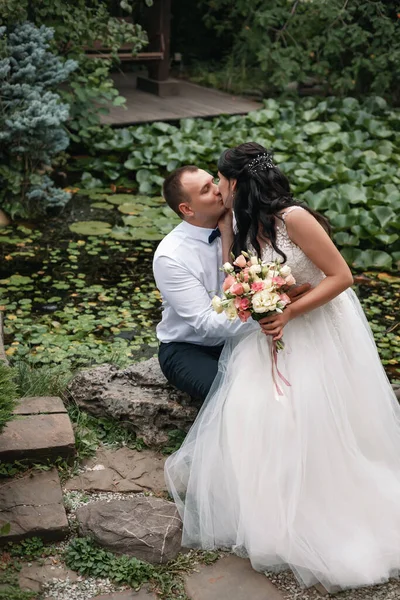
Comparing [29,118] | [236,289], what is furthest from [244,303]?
[29,118]

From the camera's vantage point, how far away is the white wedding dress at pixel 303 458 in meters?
3.07

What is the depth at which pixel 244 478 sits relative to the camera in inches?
127

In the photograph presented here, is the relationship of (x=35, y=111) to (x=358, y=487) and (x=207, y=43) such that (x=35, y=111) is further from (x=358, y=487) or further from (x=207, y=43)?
(x=207, y=43)

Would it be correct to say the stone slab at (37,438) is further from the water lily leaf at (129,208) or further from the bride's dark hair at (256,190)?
the water lily leaf at (129,208)

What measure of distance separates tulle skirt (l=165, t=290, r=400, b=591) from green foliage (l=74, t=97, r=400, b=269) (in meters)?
3.06

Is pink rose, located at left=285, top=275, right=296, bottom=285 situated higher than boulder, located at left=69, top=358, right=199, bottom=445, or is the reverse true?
pink rose, located at left=285, top=275, right=296, bottom=285

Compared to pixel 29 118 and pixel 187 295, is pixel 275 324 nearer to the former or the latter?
pixel 187 295

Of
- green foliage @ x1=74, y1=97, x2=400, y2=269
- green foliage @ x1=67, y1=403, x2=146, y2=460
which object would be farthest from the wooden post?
green foliage @ x1=67, y1=403, x2=146, y2=460

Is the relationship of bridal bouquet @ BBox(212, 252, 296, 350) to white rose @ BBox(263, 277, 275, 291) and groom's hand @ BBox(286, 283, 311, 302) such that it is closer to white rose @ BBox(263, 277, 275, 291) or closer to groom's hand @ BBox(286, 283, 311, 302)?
white rose @ BBox(263, 277, 275, 291)

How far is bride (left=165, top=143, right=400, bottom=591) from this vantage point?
310cm

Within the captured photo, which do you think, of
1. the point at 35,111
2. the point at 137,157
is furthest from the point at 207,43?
the point at 35,111

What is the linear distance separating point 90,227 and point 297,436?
163 inches

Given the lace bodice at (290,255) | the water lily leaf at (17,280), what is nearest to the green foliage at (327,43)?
the water lily leaf at (17,280)

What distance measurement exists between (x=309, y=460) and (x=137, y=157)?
17.7ft
